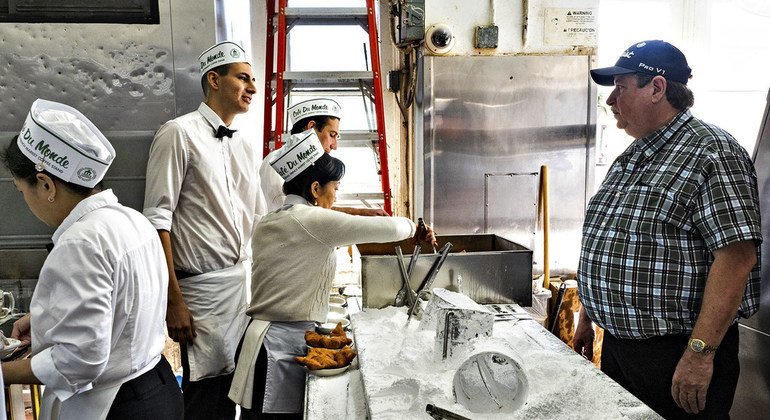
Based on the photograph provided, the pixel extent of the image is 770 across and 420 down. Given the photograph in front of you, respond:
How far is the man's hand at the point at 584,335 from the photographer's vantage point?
2105 mm

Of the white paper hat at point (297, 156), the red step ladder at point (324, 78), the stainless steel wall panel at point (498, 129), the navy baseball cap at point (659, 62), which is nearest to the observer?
the navy baseball cap at point (659, 62)

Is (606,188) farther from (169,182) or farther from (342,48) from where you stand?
(342,48)

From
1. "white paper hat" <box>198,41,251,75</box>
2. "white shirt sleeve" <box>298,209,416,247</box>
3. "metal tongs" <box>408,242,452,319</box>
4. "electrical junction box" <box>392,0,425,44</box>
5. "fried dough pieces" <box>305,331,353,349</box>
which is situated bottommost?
"fried dough pieces" <box>305,331,353,349</box>

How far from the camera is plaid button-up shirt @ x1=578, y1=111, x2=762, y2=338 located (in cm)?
157

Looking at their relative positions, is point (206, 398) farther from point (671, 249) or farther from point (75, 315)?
point (671, 249)

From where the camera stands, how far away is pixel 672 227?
1.66 m

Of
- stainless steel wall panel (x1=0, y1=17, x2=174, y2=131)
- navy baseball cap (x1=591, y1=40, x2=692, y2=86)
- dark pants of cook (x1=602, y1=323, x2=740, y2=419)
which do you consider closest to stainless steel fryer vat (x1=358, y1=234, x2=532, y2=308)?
dark pants of cook (x1=602, y1=323, x2=740, y2=419)

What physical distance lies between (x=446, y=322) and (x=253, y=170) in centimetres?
142

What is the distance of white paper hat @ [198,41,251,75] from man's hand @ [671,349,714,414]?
2050mm

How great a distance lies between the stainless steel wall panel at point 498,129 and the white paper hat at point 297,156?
5.05ft

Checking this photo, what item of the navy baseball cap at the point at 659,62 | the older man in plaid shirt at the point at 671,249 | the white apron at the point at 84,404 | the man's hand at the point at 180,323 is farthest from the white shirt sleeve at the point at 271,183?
the navy baseball cap at the point at 659,62

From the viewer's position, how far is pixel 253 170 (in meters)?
2.57

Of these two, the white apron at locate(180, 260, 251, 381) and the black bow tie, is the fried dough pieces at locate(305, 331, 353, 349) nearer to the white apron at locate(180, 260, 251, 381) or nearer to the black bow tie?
the white apron at locate(180, 260, 251, 381)

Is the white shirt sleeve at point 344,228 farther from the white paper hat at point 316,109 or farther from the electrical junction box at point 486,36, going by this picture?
the electrical junction box at point 486,36
